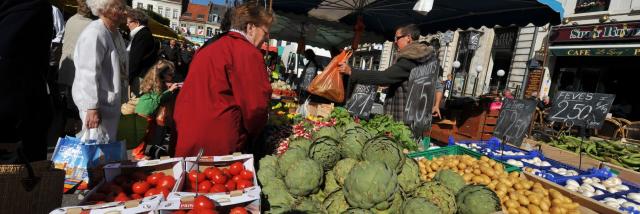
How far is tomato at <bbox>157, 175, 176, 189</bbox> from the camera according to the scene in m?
1.92

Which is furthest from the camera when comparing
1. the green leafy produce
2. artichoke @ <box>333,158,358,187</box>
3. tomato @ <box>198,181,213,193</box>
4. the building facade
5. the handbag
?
the building facade

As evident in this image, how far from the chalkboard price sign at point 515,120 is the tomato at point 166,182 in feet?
12.6

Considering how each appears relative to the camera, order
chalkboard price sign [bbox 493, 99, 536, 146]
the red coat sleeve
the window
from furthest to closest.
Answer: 1. the window
2. chalkboard price sign [bbox 493, 99, 536, 146]
3. the red coat sleeve

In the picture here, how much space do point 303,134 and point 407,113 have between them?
1557mm

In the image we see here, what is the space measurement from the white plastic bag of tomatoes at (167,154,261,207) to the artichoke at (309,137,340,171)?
0.40 metres

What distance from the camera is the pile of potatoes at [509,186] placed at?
247 cm

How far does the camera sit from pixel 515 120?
4527 mm

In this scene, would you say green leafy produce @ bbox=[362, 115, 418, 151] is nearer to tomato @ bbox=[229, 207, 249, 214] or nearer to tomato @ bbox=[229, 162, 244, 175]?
tomato @ bbox=[229, 162, 244, 175]

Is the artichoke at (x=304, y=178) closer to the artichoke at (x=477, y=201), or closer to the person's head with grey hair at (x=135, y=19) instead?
the artichoke at (x=477, y=201)

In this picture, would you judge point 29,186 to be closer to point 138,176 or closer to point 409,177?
point 138,176

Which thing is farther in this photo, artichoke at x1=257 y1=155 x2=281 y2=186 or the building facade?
the building facade

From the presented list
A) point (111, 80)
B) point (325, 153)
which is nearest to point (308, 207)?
point (325, 153)

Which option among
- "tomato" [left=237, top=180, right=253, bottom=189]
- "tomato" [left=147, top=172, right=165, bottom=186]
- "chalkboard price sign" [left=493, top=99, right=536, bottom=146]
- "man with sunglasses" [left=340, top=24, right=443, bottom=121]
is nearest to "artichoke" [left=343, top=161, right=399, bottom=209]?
"tomato" [left=237, top=180, right=253, bottom=189]

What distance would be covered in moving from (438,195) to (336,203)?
0.54 metres
